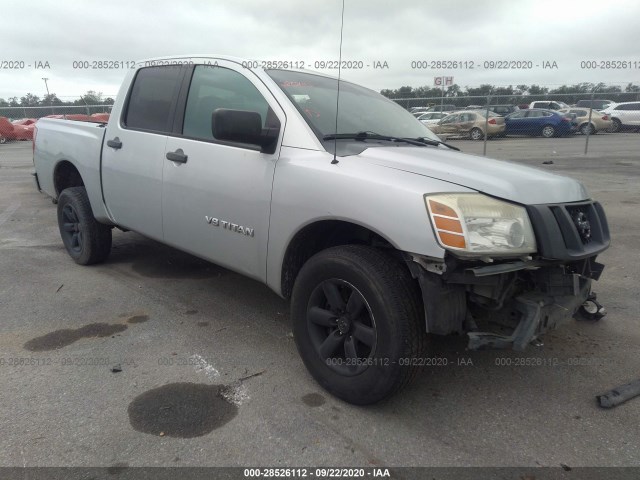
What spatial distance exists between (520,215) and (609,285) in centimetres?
279

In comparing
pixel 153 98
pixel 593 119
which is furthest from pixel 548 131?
pixel 153 98

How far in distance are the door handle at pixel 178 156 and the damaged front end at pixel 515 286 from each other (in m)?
1.91

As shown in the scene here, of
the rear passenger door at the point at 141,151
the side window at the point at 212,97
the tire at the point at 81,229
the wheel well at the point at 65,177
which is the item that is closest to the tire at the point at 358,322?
the side window at the point at 212,97

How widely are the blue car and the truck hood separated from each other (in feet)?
68.7

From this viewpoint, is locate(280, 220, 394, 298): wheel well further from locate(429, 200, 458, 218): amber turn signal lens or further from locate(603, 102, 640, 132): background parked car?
locate(603, 102, 640, 132): background parked car

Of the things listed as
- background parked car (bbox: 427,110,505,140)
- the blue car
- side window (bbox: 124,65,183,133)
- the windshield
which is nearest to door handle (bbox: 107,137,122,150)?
side window (bbox: 124,65,183,133)

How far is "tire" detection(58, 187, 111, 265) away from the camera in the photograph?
4715mm

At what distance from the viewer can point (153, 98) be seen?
4.03 metres

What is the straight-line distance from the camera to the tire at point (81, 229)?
4.71 metres

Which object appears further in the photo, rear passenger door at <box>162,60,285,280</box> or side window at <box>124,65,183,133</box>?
side window at <box>124,65,183,133</box>

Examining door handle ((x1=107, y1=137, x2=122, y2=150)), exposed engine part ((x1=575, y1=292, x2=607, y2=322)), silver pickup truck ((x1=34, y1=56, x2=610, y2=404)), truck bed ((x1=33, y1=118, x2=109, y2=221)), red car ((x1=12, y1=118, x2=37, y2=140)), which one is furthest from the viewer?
red car ((x1=12, y1=118, x2=37, y2=140))

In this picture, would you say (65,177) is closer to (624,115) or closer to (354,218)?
(354,218)

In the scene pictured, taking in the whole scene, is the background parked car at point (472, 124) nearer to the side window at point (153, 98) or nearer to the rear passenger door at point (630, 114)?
the rear passenger door at point (630, 114)

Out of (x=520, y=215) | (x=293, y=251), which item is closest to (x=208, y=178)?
(x=293, y=251)
